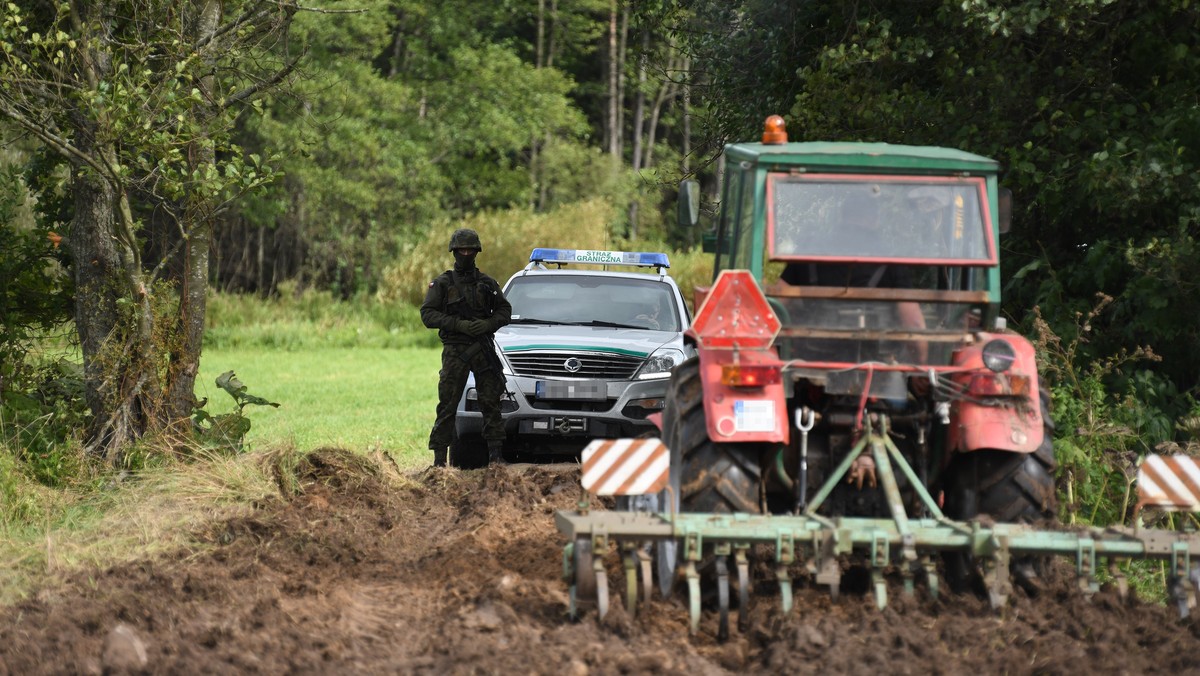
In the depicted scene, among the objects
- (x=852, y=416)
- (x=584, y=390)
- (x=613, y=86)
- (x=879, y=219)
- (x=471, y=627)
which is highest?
(x=613, y=86)

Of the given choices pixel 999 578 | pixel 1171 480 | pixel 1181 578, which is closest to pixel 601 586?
pixel 999 578

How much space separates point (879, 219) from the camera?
705cm

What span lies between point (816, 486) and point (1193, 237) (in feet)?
16.6

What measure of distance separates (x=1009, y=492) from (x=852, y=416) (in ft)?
2.75

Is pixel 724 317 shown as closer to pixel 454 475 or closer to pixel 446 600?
pixel 446 600

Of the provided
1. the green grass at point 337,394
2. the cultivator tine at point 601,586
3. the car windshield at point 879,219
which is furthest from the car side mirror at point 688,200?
the green grass at point 337,394

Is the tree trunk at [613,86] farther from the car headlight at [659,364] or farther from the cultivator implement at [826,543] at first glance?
the cultivator implement at [826,543]

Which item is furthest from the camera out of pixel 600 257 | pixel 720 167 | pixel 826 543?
pixel 600 257

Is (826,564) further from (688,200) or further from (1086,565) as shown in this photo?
(688,200)

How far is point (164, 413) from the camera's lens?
33.8 ft

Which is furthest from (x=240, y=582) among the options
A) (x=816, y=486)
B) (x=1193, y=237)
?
(x=1193, y=237)

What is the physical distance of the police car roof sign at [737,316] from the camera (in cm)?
651

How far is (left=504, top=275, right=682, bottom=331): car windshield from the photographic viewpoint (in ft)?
41.8

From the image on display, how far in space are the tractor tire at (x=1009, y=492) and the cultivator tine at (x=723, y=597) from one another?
129 centimetres
